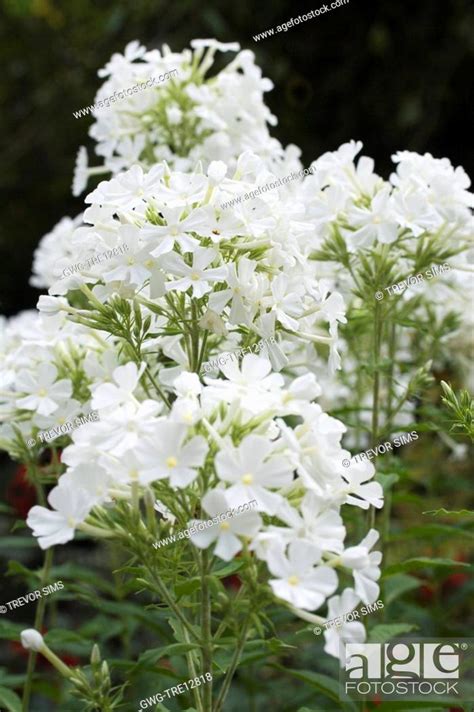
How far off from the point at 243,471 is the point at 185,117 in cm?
184

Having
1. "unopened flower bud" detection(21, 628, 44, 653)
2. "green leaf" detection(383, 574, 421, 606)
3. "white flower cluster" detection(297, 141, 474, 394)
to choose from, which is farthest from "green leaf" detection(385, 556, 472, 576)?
"unopened flower bud" detection(21, 628, 44, 653)

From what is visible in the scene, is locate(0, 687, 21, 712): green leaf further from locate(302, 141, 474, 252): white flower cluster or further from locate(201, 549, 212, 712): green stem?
locate(302, 141, 474, 252): white flower cluster

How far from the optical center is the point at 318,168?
258 cm

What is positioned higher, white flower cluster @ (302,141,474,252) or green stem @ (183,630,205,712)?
white flower cluster @ (302,141,474,252)

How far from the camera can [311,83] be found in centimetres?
686

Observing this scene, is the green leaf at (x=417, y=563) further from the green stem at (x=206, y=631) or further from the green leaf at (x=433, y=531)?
the green stem at (x=206, y=631)

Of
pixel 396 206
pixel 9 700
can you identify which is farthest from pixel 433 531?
pixel 9 700

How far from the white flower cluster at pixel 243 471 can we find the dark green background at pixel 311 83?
14.7 feet

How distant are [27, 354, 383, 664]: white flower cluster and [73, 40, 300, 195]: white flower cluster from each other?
1.50 m

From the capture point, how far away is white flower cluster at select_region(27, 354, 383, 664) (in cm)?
157

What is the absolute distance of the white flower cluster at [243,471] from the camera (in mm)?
1567

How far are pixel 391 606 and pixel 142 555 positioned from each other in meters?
1.84

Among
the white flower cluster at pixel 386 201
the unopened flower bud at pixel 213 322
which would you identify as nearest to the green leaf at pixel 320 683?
the unopened flower bud at pixel 213 322

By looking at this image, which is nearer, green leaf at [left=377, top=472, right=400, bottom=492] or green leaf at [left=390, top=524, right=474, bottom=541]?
green leaf at [left=377, top=472, right=400, bottom=492]
